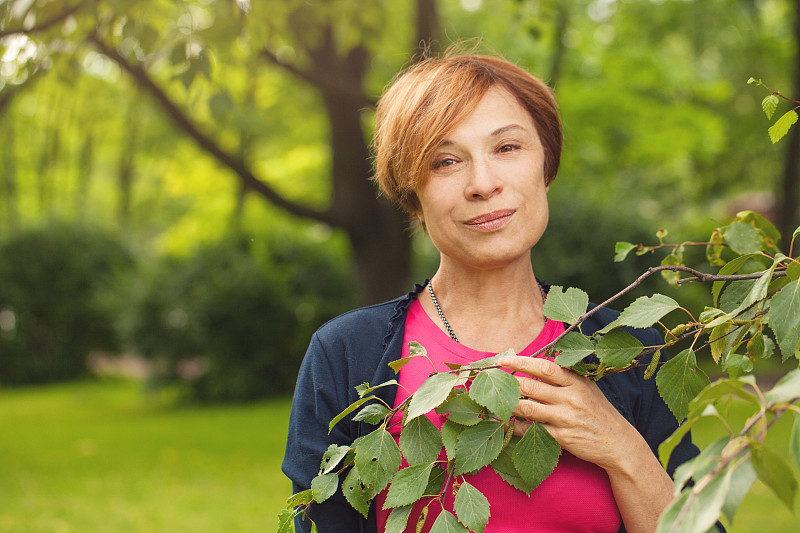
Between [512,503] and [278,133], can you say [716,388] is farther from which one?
[278,133]

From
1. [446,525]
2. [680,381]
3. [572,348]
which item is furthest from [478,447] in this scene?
[680,381]

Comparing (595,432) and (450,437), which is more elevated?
(450,437)

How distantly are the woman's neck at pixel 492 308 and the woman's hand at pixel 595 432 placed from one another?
383 mm

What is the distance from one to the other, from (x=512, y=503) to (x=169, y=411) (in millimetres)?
11057

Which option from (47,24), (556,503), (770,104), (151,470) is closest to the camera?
(770,104)

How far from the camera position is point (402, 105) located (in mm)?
2010

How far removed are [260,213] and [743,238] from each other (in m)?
17.6

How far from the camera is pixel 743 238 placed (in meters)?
1.72

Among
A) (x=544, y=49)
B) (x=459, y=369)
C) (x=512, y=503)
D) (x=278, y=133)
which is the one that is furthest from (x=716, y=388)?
(x=278, y=133)

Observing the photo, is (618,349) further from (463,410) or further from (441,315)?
(441,315)

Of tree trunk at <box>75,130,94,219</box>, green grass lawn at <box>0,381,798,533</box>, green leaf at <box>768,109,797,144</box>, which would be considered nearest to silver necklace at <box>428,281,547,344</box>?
green leaf at <box>768,109,797,144</box>

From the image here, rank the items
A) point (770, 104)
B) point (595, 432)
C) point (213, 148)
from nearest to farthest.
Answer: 1. point (770, 104)
2. point (595, 432)
3. point (213, 148)

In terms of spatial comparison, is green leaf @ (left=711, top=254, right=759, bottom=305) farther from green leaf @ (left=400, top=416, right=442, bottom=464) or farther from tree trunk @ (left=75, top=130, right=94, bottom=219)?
tree trunk @ (left=75, top=130, right=94, bottom=219)

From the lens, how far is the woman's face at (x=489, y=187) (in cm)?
187
